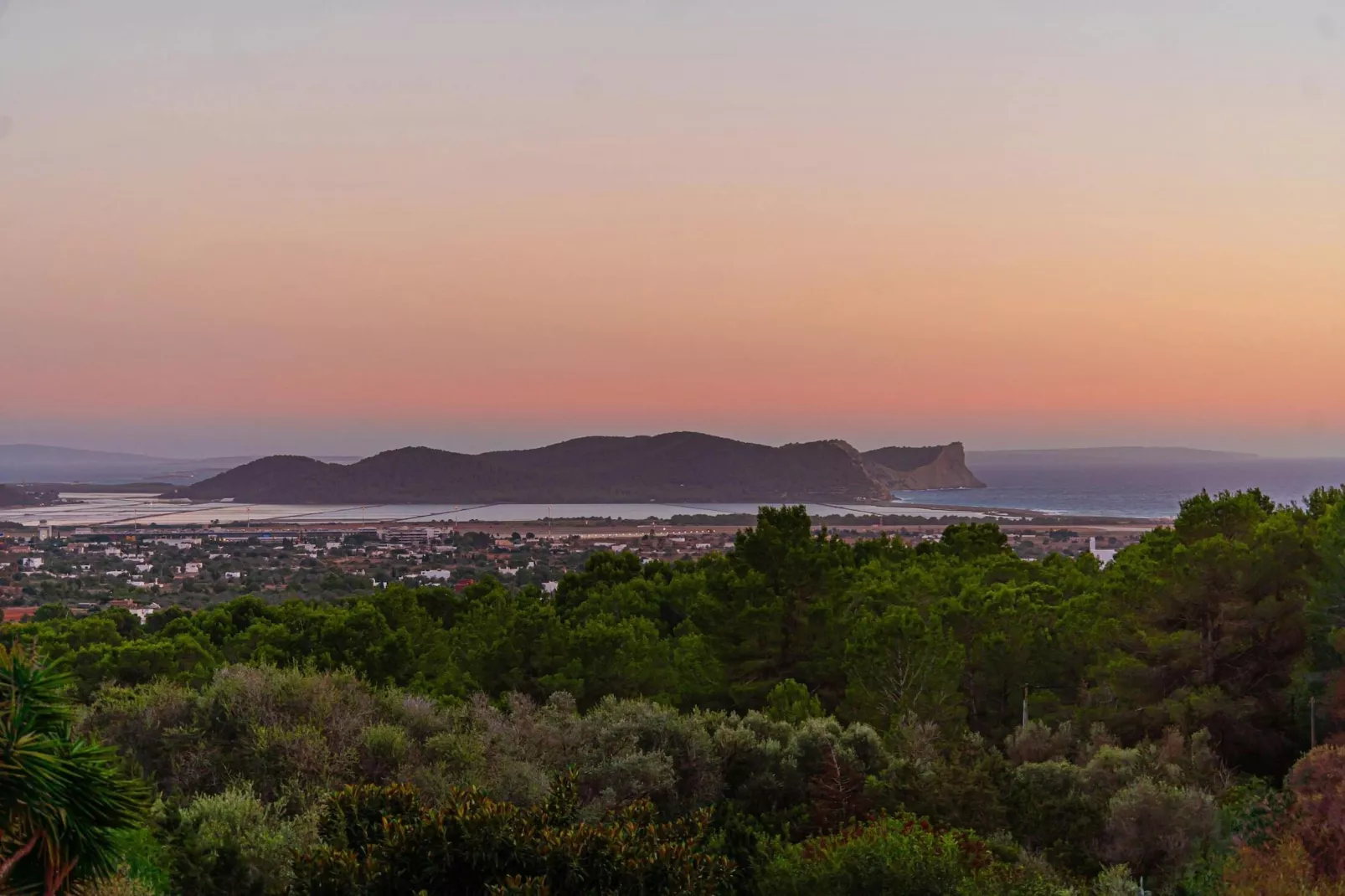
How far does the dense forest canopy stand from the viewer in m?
11.2

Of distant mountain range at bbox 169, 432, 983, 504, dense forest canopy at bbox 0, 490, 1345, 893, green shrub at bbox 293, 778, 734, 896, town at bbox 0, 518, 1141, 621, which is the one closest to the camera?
green shrub at bbox 293, 778, 734, 896

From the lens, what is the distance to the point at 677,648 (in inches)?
1117

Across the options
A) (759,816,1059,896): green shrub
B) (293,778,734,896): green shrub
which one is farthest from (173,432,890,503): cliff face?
(293,778,734,896): green shrub

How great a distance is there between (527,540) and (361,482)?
217 feet

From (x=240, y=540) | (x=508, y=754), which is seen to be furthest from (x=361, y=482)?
(x=508, y=754)

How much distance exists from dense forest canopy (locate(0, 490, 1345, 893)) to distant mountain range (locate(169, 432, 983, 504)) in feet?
391

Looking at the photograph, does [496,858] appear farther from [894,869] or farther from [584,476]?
[584,476]

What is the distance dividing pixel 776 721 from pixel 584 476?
492 ft

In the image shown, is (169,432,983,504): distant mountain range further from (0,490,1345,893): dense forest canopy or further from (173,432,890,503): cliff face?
(0,490,1345,893): dense forest canopy

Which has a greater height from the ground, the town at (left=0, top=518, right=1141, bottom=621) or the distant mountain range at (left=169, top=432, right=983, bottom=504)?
the distant mountain range at (left=169, top=432, right=983, bottom=504)

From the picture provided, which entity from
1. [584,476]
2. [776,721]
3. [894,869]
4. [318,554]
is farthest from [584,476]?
[894,869]

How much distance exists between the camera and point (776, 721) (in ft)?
69.6

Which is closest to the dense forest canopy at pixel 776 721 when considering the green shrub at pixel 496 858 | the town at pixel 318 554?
the green shrub at pixel 496 858

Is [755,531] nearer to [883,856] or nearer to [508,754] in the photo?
[508,754]
